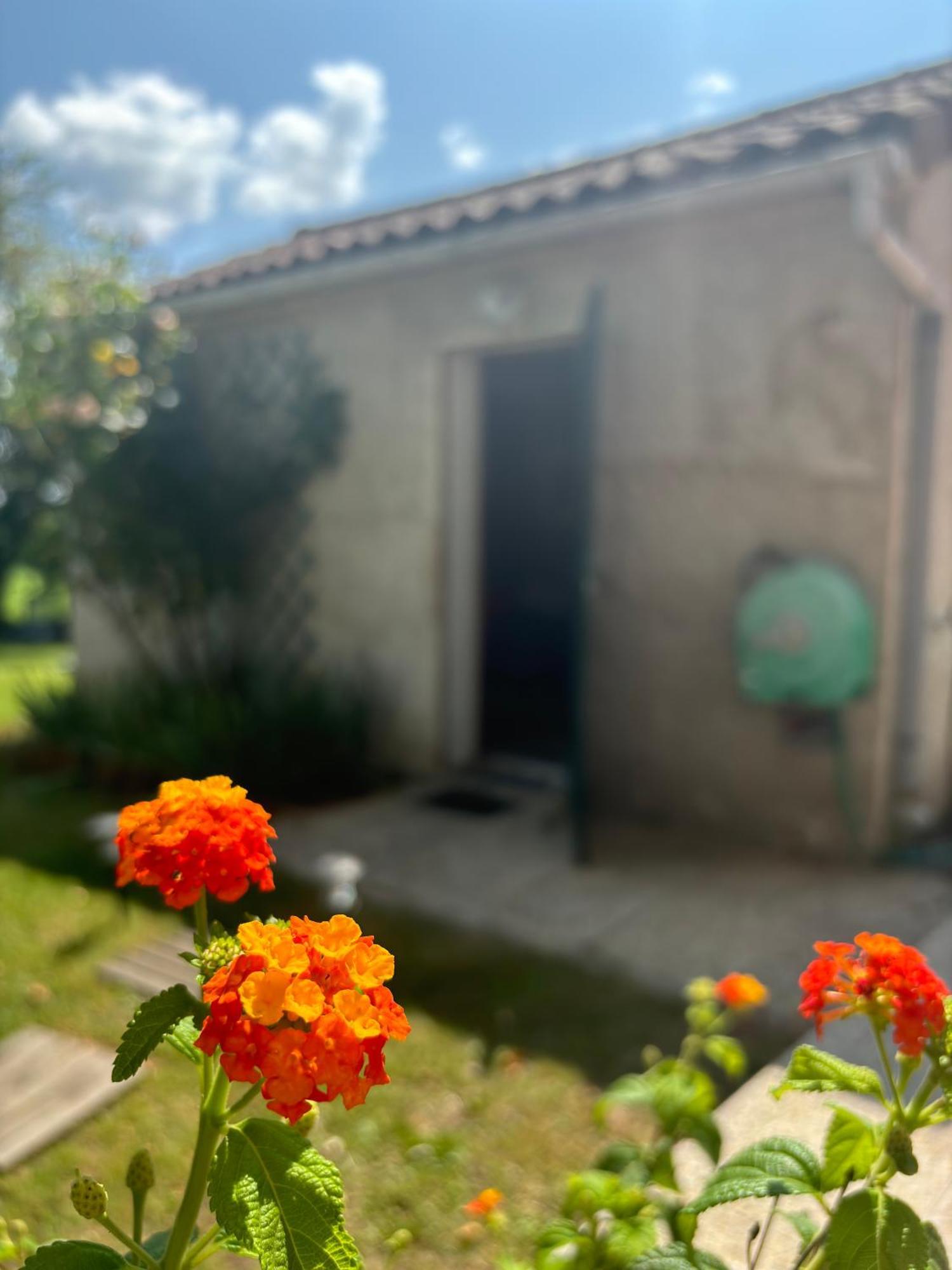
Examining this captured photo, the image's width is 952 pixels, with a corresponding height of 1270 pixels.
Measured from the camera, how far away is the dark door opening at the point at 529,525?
24.3ft

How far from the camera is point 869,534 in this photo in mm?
4047

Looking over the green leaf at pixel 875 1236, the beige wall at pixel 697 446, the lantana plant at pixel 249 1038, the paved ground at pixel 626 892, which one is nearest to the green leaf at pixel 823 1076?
the green leaf at pixel 875 1236

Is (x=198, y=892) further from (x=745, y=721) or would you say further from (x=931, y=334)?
(x=931, y=334)

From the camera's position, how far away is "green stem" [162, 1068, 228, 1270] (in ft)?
3.23

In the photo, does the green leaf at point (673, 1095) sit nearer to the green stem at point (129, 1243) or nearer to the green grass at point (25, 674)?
the green stem at point (129, 1243)

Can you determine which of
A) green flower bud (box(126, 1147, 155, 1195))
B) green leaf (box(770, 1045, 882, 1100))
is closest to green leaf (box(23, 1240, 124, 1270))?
green flower bud (box(126, 1147, 155, 1195))

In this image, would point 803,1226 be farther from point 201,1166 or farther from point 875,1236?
point 201,1166

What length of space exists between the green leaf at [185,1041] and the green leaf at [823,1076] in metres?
0.63

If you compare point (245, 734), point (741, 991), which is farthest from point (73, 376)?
point (741, 991)

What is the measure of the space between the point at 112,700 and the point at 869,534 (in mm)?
4340

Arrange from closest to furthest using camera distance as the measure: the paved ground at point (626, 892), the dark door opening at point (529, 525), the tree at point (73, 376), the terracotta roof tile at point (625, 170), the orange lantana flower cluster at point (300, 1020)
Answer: the orange lantana flower cluster at point (300, 1020) → the paved ground at point (626, 892) → the terracotta roof tile at point (625, 170) → the tree at point (73, 376) → the dark door opening at point (529, 525)

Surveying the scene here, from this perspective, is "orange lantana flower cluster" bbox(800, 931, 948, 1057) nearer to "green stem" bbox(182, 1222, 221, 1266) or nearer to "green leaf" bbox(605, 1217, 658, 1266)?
"green leaf" bbox(605, 1217, 658, 1266)

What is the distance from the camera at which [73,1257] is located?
3.10 ft

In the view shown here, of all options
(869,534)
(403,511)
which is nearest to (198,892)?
(869,534)
